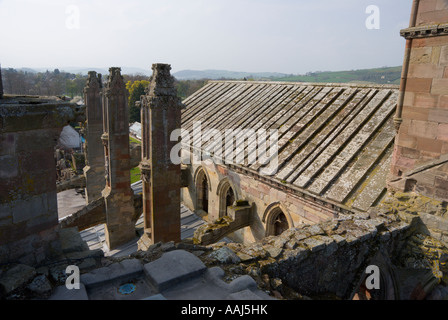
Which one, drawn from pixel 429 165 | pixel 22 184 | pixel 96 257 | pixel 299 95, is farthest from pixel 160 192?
pixel 299 95

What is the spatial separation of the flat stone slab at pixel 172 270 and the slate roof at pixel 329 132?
601 cm

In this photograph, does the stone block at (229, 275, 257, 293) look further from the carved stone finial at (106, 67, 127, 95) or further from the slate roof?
the carved stone finial at (106, 67, 127, 95)

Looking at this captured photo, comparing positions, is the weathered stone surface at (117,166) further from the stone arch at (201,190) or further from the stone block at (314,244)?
the stone block at (314,244)

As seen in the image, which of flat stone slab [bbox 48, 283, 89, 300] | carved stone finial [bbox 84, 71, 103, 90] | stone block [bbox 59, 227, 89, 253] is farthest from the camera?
carved stone finial [bbox 84, 71, 103, 90]

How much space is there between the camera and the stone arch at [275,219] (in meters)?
12.1

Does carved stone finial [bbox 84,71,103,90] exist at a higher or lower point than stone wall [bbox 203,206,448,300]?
higher

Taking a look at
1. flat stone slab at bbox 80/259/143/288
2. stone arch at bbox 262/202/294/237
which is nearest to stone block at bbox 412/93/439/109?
stone arch at bbox 262/202/294/237

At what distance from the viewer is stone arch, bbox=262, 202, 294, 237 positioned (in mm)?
12127

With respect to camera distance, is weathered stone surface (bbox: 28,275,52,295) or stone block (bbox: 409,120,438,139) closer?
weathered stone surface (bbox: 28,275,52,295)

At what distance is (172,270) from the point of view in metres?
4.28

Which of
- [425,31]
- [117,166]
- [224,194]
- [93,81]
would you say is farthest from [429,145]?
[93,81]

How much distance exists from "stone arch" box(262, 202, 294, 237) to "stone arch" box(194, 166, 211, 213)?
557 cm

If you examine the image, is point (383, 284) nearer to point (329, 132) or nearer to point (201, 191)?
point (329, 132)
